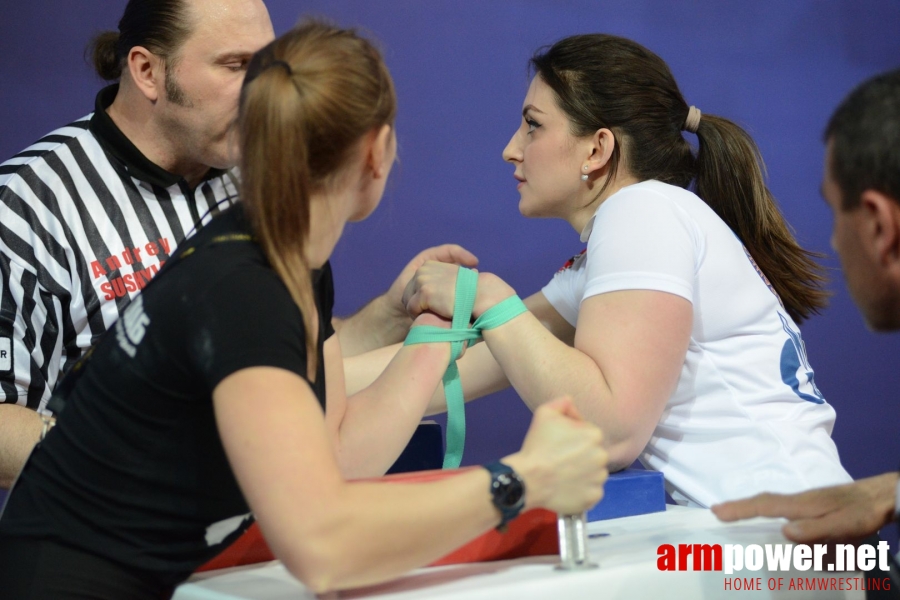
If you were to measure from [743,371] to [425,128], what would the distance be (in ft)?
4.41

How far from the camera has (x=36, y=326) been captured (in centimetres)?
156

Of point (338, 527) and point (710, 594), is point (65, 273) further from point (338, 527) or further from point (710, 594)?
point (710, 594)

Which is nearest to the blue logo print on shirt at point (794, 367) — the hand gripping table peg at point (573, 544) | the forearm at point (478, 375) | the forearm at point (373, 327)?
the forearm at point (478, 375)

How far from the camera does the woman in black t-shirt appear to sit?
0.78 meters

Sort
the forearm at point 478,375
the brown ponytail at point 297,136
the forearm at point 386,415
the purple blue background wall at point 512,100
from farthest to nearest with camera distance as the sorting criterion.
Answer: the purple blue background wall at point 512,100 → the forearm at point 478,375 → the forearm at point 386,415 → the brown ponytail at point 297,136

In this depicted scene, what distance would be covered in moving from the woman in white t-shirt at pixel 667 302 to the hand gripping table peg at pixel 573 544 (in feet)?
1.17

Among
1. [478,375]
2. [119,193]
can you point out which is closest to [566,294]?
[478,375]

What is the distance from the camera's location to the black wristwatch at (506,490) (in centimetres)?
83

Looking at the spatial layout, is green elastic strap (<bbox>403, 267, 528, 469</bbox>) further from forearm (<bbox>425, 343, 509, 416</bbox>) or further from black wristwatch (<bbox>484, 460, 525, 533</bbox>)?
black wristwatch (<bbox>484, 460, 525, 533</bbox>)

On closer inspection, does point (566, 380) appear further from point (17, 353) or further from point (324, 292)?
point (17, 353)

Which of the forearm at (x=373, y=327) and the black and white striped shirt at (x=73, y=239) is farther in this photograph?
the forearm at (x=373, y=327)

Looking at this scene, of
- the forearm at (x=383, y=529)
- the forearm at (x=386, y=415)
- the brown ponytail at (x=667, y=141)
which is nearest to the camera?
the forearm at (x=383, y=529)

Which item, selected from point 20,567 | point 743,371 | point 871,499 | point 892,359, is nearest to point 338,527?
point 20,567

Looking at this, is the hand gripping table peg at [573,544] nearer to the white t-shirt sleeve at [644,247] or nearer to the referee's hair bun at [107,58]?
the white t-shirt sleeve at [644,247]
